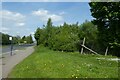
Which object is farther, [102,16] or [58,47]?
[58,47]

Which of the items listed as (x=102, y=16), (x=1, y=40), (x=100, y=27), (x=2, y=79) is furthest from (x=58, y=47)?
(x=1, y=40)

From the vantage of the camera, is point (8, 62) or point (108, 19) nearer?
point (8, 62)

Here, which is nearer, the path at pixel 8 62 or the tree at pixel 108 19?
the path at pixel 8 62

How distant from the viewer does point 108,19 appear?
24.2 m

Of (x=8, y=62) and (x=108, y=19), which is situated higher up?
(x=108, y=19)

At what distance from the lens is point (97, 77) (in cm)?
1090

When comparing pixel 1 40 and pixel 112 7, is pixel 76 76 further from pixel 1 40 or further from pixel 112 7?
pixel 1 40

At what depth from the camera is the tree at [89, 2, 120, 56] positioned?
2252 cm

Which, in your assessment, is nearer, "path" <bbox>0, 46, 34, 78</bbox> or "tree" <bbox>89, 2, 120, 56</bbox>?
"path" <bbox>0, 46, 34, 78</bbox>

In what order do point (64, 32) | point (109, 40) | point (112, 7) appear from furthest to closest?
point (64, 32)
point (109, 40)
point (112, 7)

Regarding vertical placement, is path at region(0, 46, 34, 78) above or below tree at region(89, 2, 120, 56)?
below

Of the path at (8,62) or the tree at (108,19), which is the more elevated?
the tree at (108,19)

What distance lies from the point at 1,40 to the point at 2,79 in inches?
3603

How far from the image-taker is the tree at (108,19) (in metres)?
22.5
